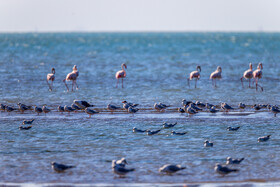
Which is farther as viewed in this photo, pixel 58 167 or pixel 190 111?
pixel 190 111

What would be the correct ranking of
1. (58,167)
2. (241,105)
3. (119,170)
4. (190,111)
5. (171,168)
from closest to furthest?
(119,170) → (171,168) → (58,167) → (190,111) → (241,105)

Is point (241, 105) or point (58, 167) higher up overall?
point (241, 105)

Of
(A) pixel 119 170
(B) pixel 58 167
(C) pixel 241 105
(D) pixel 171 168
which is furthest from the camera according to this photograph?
(C) pixel 241 105

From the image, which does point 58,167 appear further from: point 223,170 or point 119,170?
point 223,170

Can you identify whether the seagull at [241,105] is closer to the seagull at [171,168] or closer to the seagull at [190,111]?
the seagull at [190,111]

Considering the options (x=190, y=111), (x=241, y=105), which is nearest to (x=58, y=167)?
(x=190, y=111)

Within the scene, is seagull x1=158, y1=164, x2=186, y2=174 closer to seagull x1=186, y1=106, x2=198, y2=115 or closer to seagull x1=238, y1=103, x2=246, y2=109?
seagull x1=186, y1=106, x2=198, y2=115

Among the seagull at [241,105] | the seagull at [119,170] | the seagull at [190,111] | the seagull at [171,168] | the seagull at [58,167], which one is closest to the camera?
the seagull at [119,170]

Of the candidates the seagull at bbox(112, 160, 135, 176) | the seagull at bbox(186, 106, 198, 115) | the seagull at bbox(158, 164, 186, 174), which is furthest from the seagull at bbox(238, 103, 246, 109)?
the seagull at bbox(112, 160, 135, 176)

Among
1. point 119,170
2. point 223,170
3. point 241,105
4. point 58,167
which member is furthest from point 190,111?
point 58,167

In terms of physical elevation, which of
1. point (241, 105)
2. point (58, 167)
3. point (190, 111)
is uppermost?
point (241, 105)

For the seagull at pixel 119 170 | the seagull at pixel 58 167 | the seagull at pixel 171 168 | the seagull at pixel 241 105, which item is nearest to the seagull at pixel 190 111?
the seagull at pixel 241 105

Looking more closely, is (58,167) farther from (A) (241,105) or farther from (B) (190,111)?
(A) (241,105)

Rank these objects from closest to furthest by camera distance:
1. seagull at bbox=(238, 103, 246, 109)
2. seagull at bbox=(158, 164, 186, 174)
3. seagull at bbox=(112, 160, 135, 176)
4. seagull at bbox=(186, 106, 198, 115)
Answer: seagull at bbox=(112, 160, 135, 176) < seagull at bbox=(158, 164, 186, 174) < seagull at bbox=(186, 106, 198, 115) < seagull at bbox=(238, 103, 246, 109)
